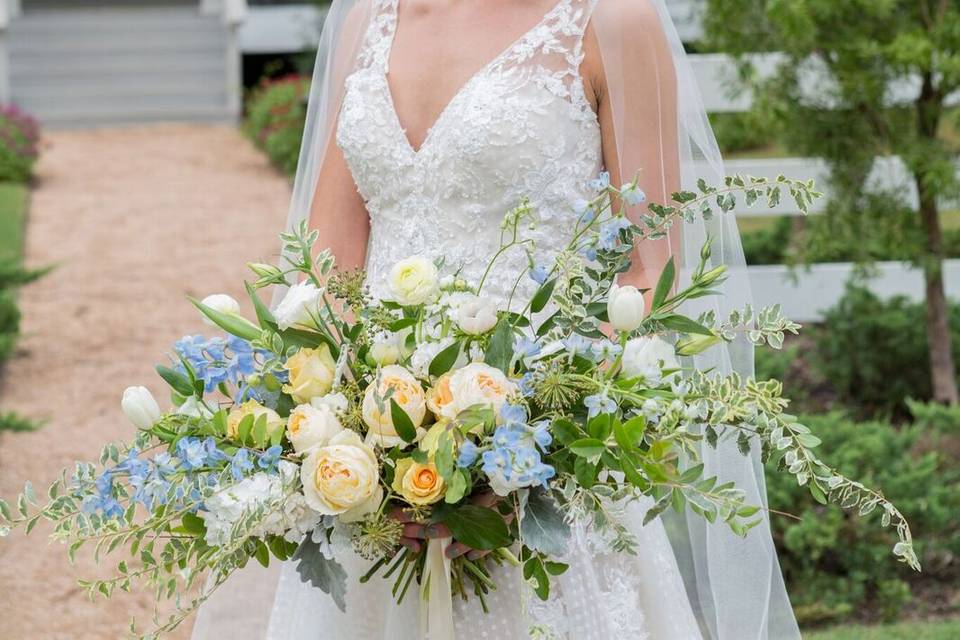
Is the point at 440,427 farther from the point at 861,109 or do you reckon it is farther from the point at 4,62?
the point at 4,62

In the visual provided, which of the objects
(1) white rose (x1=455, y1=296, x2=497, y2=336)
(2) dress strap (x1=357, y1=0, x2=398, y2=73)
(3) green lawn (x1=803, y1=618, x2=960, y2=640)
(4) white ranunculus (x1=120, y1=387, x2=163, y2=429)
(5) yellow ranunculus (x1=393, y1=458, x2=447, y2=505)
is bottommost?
(3) green lawn (x1=803, y1=618, x2=960, y2=640)

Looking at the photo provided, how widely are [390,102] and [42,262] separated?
8867 mm

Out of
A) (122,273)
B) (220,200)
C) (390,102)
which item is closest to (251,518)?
(390,102)

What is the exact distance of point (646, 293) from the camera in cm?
260

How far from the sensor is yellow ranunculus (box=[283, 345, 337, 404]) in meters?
2.16

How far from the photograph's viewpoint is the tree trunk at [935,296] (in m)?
6.77

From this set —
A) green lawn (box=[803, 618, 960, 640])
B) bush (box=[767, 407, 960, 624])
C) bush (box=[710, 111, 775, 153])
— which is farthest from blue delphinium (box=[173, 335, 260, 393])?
bush (box=[710, 111, 775, 153])

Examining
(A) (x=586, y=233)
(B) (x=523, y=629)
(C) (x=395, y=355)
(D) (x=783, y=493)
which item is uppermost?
(A) (x=586, y=233)

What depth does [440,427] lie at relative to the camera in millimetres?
2086

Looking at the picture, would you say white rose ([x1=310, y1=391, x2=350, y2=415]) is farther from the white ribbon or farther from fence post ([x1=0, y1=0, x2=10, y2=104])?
fence post ([x1=0, y1=0, x2=10, y2=104])

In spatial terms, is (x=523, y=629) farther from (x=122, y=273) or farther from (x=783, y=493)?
(x=122, y=273)

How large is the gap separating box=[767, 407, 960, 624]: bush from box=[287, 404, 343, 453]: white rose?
3394mm

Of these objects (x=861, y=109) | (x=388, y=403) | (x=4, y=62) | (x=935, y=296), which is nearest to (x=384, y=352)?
(x=388, y=403)

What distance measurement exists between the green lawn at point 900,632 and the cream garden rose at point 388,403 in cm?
314
